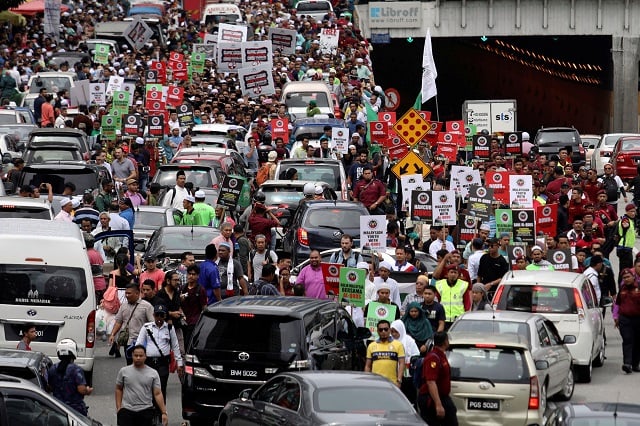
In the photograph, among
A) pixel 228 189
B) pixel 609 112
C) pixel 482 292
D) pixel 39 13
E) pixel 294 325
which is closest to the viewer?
pixel 294 325

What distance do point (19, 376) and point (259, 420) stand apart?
92.2 inches

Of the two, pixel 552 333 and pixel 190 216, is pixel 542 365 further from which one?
pixel 190 216

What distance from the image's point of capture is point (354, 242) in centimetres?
2758

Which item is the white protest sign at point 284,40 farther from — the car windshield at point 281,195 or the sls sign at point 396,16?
the car windshield at point 281,195

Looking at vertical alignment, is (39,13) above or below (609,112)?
above

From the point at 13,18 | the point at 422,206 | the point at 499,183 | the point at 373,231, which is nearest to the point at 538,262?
the point at 373,231

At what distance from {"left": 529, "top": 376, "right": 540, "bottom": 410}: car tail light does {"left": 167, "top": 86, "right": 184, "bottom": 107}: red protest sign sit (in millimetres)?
27068

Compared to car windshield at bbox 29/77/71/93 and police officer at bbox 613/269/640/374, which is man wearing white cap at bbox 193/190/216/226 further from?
car windshield at bbox 29/77/71/93

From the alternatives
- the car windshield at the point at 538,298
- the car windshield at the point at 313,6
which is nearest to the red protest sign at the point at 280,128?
the car windshield at the point at 538,298

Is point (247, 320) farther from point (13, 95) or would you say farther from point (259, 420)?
Answer: point (13, 95)

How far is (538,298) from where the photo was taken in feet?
75.3

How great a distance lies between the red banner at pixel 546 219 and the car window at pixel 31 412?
1553cm

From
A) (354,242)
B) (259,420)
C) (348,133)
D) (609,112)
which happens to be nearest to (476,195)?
(354,242)

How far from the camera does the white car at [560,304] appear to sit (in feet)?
74.7
